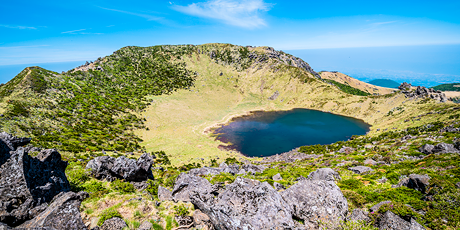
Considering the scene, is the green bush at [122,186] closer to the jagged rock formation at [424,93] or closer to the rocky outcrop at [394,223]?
the rocky outcrop at [394,223]

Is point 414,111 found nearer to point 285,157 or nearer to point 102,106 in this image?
point 285,157

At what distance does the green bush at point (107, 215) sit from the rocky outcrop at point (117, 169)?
8.93 m

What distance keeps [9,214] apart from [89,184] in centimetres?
796

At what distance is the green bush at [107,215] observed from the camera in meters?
10.1

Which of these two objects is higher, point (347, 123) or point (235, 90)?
point (235, 90)

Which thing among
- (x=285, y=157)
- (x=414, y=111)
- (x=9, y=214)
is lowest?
(x=285, y=157)

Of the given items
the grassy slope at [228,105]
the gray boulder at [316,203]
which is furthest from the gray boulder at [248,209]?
the grassy slope at [228,105]

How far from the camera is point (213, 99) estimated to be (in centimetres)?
11488

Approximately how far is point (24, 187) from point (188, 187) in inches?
394

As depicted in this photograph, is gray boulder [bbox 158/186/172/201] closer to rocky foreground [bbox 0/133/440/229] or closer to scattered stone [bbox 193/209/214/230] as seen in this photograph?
rocky foreground [bbox 0/133/440/229]

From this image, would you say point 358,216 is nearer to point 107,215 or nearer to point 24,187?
point 107,215

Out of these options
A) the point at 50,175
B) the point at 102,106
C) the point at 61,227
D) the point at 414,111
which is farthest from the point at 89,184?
the point at 414,111

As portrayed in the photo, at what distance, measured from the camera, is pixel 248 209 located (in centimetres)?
1036

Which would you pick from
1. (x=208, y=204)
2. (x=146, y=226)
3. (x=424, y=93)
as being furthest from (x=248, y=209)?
(x=424, y=93)
